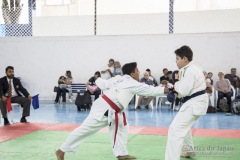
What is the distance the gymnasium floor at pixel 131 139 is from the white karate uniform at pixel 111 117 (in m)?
0.24

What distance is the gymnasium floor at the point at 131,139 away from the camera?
5.36 meters

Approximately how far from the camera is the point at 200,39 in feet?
44.8

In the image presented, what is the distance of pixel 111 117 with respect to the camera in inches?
192

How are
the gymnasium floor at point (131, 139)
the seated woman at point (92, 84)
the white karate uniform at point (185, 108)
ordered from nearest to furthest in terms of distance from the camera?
the white karate uniform at point (185, 108) → the gymnasium floor at point (131, 139) → the seated woman at point (92, 84)

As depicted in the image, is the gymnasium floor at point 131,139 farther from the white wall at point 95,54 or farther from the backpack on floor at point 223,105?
the white wall at point 95,54

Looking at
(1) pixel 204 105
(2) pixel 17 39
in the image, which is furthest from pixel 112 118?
(2) pixel 17 39

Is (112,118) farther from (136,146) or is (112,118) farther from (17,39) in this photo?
(17,39)

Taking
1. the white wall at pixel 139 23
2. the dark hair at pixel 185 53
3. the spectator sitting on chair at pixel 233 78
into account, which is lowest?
the spectator sitting on chair at pixel 233 78

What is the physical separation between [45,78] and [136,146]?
1038 centimetres

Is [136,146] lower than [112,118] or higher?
lower

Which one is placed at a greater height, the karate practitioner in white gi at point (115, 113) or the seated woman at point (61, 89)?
the karate practitioner in white gi at point (115, 113)

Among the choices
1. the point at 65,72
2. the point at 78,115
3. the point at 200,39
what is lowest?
the point at 78,115

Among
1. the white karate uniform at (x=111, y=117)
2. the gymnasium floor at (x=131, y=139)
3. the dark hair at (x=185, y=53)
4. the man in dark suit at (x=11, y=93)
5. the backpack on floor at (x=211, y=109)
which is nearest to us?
the dark hair at (x=185, y=53)

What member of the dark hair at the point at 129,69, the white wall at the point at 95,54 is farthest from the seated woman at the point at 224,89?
the dark hair at the point at 129,69
